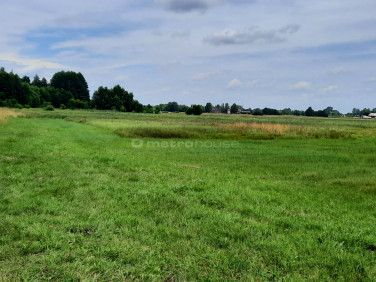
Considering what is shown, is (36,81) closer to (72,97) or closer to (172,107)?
(72,97)

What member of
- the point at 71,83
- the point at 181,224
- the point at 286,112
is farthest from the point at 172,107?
the point at 181,224

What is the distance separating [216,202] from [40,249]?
392 cm

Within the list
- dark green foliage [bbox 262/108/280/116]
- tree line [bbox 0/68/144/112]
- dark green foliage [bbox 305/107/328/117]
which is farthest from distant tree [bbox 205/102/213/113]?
dark green foliage [bbox 305/107/328/117]

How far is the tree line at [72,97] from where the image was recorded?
4087 inches

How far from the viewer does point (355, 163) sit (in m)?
14.0

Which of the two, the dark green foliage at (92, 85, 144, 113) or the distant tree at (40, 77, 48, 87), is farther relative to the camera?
the distant tree at (40, 77, 48, 87)

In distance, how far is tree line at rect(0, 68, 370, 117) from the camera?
103812 millimetres

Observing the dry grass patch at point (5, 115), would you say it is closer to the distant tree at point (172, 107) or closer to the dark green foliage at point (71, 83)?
the dark green foliage at point (71, 83)

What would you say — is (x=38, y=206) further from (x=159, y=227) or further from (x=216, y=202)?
(x=216, y=202)

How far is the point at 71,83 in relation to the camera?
158375 mm

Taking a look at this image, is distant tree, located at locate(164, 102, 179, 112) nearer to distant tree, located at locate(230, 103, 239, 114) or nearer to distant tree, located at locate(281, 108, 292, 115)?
distant tree, located at locate(230, 103, 239, 114)

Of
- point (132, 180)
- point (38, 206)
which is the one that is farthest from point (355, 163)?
point (38, 206)

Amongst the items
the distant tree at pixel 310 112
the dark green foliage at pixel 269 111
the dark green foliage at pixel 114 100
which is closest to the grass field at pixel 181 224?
the dark green foliage at pixel 114 100

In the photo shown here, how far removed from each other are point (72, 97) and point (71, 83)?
27.1 metres
